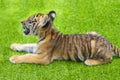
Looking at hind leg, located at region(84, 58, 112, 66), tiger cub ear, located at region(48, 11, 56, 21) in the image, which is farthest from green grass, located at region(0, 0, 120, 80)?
tiger cub ear, located at region(48, 11, 56, 21)

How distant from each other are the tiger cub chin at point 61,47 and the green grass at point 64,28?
0.30ft

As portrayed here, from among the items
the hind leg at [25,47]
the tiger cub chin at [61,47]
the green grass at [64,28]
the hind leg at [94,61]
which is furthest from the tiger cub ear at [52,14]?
the hind leg at [94,61]

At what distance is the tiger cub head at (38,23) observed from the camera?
199 inches

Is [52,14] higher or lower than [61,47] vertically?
higher

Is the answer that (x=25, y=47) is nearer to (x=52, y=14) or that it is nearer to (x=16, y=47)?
(x=16, y=47)

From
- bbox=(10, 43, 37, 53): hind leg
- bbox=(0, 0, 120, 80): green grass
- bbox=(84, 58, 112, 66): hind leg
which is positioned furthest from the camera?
bbox=(10, 43, 37, 53): hind leg

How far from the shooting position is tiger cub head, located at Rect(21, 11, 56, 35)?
5.07 m

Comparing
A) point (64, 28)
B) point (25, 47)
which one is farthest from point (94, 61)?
point (64, 28)

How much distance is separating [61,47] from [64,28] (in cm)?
101

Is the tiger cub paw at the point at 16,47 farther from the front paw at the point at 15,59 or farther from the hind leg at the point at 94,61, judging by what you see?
the hind leg at the point at 94,61

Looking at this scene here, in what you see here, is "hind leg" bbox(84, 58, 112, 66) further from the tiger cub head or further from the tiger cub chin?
the tiger cub head

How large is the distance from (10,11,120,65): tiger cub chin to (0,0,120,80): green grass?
3.6 inches

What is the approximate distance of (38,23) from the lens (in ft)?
16.8

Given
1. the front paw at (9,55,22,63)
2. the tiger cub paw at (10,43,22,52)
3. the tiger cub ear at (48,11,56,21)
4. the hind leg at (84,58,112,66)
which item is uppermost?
the tiger cub ear at (48,11,56,21)
